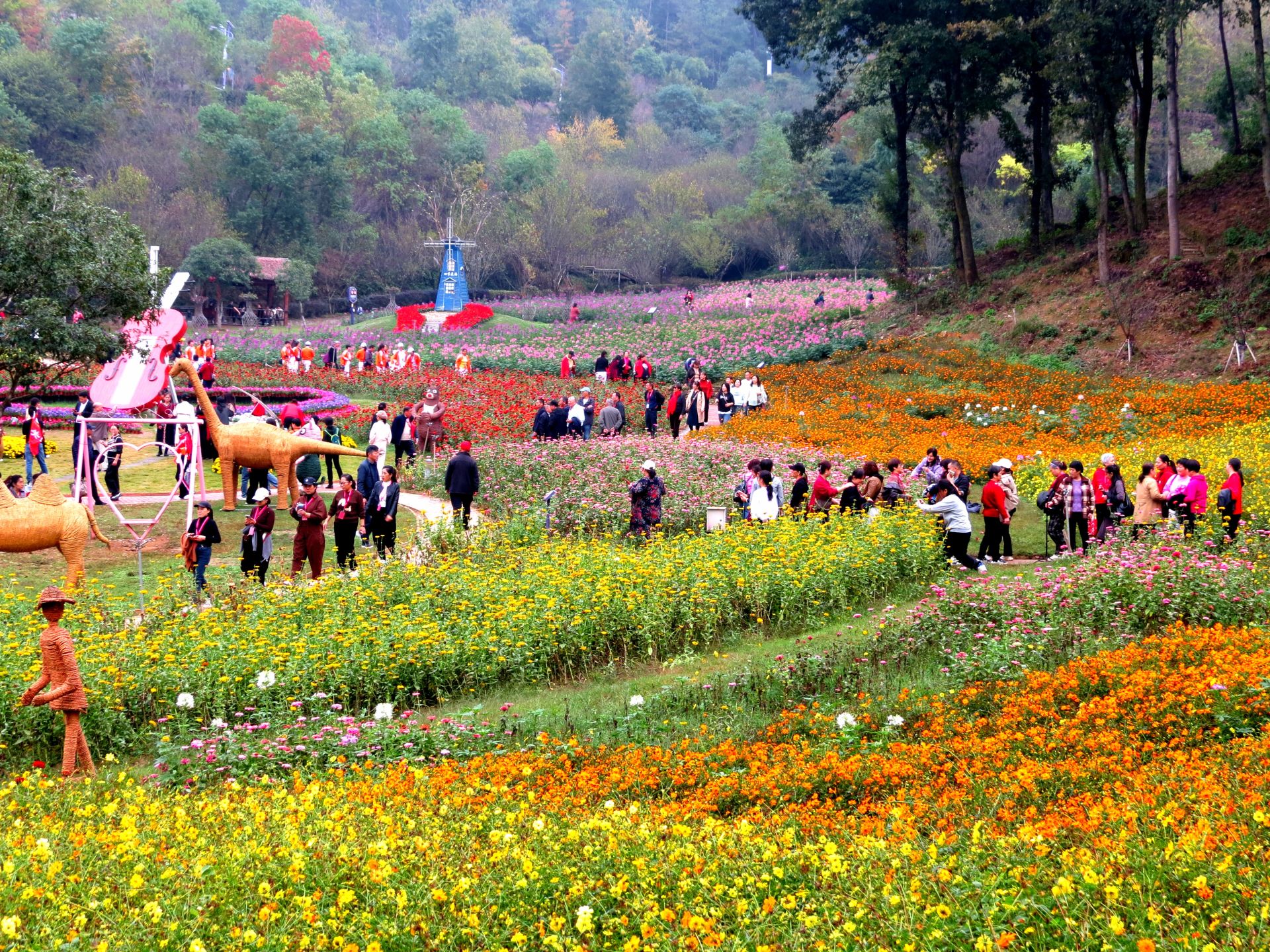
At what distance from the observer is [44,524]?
12352mm

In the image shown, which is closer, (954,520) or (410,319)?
(954,520)

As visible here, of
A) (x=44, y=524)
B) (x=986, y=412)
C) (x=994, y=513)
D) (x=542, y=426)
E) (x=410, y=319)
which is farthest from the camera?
(x=410, y=319)

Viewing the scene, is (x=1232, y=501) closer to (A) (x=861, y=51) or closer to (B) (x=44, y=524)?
(B) (x=44, y=524)

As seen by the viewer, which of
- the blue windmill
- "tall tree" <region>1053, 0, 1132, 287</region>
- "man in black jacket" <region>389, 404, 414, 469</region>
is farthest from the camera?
the blue windmill

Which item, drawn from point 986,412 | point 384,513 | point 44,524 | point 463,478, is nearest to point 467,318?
point 986,412

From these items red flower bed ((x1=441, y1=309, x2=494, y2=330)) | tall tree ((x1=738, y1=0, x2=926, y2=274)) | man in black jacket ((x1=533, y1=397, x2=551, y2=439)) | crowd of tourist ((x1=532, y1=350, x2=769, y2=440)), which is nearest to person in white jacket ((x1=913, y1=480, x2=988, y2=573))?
crowd of tourist ((x1=532, y1=350, x2=769, y2=440))

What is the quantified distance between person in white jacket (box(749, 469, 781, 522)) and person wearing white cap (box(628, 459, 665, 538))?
3.71 ft

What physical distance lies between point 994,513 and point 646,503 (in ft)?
12.9

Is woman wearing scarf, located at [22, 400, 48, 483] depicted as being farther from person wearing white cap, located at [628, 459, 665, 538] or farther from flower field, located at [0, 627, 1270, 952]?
flower field, located at [0, 627, 1270, 952]

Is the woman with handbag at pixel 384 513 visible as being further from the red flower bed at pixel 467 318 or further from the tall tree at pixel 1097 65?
the red flower bed at pixel 467 318

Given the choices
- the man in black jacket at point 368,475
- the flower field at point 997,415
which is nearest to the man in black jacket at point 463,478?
the man in black jacket at point 368,475

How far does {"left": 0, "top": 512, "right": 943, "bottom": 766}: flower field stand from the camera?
28.5 feet

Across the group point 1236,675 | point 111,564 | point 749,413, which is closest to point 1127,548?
point 1236,675

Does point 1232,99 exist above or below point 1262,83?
above
